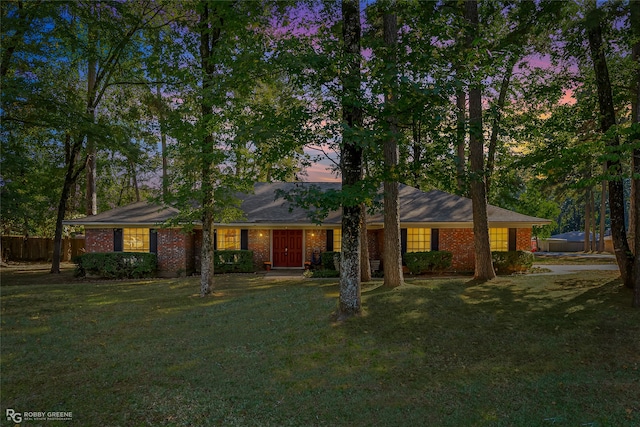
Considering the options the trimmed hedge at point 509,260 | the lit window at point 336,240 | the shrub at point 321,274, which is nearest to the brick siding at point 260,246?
the lit window at point 336,240

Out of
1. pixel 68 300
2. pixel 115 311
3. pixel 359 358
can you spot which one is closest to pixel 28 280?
pixel 68 300

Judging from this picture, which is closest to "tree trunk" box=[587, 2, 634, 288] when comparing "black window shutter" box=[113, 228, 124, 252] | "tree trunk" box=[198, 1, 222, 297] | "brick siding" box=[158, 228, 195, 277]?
"tree trunk" box=[198, 1, 222, 297]

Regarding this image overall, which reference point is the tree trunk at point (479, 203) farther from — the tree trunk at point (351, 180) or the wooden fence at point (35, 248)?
the wooden fence at point (35, 248)

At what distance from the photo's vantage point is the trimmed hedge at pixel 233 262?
18969 mm

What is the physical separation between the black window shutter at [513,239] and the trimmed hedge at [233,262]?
12581 mm

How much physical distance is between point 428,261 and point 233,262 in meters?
9.25

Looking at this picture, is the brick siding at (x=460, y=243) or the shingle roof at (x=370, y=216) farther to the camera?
the brick siding at (x=460, y=243)

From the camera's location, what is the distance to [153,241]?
18969 millimetres

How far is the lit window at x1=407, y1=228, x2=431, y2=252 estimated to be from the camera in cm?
1873

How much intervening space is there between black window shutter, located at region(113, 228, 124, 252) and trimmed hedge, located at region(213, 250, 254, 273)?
4542mm

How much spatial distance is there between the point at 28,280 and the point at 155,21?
13.1 m

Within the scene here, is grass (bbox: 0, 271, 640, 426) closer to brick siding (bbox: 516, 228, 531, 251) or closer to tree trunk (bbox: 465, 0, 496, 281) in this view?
tree trunk (bbox: 465, 0, 496, 281)

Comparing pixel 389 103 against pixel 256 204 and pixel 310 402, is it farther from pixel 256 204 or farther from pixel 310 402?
pixel 256 204

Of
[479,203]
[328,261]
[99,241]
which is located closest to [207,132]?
[479,203]
